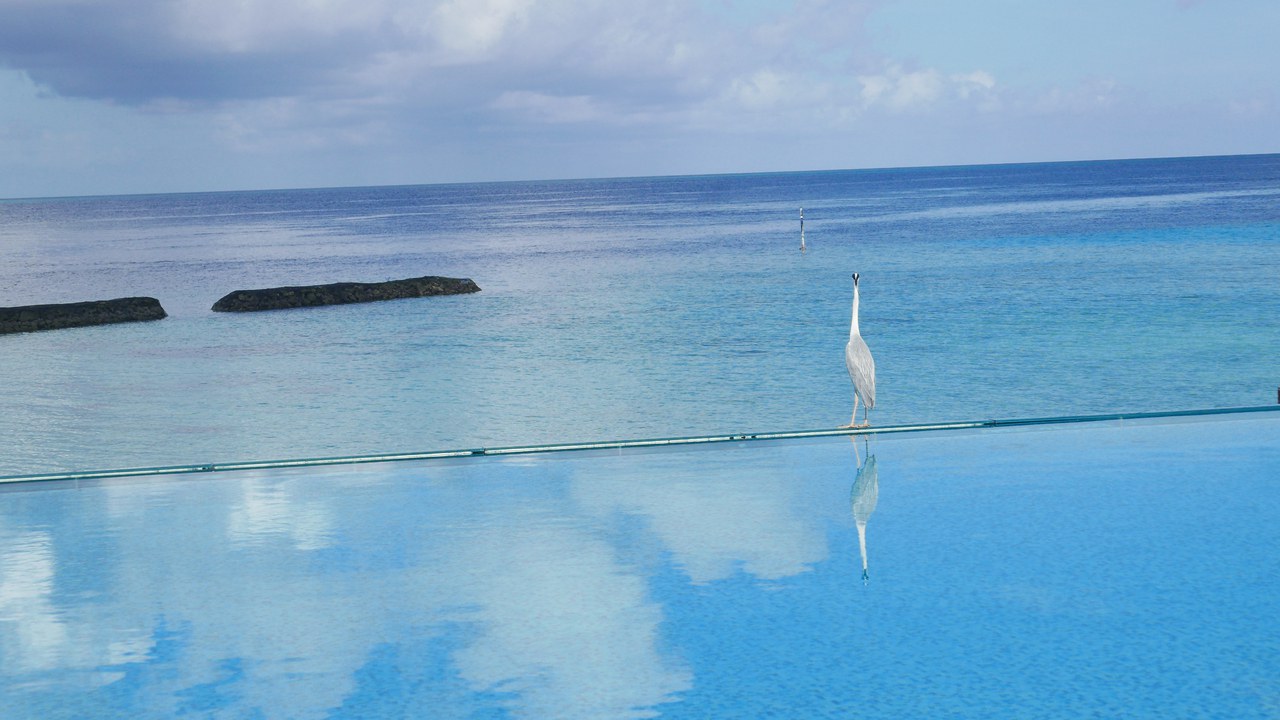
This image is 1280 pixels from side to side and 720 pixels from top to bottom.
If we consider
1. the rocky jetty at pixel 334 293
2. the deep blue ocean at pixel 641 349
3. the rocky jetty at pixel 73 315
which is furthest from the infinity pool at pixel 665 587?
the rocky jetty at pixel 334 293

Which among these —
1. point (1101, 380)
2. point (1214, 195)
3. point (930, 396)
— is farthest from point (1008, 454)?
point (1214, 195)

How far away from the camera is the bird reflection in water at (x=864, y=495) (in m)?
5.68

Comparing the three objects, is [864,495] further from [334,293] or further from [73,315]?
[334,293]

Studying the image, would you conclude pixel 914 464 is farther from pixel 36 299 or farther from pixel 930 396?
pixel 36 299

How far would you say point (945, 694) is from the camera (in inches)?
155

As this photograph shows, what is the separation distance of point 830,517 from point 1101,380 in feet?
43.2

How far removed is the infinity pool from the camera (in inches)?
157

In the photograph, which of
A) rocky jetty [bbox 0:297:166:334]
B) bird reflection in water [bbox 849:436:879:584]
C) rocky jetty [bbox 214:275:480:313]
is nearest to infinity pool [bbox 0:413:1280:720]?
bird reflection in water [bbox 849:436:879:584]

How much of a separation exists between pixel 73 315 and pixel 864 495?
24359mm

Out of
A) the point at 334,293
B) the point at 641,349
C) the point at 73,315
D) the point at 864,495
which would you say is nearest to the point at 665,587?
the point at 864,495

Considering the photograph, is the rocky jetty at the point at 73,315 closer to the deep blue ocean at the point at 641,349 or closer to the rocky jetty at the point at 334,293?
the deep blue ocean at the point at 641,349

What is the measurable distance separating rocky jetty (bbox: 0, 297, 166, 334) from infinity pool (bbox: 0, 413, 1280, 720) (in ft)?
69.3

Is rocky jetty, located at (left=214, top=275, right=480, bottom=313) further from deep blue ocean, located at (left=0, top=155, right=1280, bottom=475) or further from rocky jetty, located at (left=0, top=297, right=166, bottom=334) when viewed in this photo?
rocky jetty, located at (left=0, top=297, right=166, bottom=334)

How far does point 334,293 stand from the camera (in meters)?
31.1
